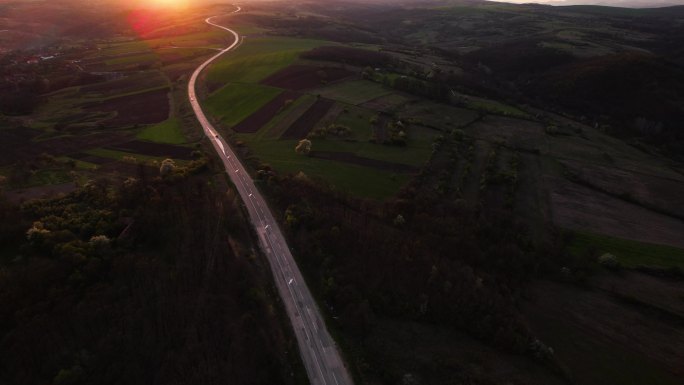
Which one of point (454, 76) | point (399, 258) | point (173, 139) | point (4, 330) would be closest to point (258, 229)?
point (399, 258)

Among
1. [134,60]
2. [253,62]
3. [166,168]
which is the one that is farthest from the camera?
[134,60]

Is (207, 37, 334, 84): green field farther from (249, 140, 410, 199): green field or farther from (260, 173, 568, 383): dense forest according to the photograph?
(260, 173, 568, 383): dense forest

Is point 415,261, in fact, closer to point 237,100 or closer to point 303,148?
point 303,148

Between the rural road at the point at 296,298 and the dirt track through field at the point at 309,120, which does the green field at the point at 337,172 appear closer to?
the dirt track through field at the point at 309,120

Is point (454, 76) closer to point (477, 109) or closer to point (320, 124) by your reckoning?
point (477, 109)

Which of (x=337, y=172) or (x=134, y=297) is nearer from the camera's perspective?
(x=134, y=297)

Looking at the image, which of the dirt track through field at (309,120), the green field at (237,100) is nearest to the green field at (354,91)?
the dirt track through field at (309,120)

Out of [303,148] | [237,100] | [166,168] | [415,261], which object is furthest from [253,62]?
[415,261]
